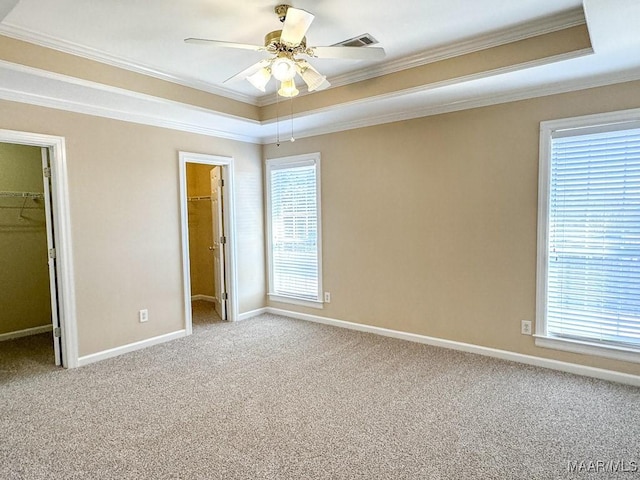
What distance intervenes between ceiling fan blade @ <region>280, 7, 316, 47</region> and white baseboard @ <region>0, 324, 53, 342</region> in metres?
4.75

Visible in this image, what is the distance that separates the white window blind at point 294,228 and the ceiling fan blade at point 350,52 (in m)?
2.35

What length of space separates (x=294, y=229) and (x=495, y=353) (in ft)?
9.28

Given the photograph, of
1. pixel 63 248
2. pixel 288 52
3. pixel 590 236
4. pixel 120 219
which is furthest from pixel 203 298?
pixel 590 236

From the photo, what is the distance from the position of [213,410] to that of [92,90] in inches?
110

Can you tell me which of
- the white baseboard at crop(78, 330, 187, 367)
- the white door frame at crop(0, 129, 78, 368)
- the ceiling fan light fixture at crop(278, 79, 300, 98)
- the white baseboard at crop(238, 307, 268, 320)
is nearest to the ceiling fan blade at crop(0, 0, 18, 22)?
the ceiling fan light fixture at crop(278, 79, 300, 98)

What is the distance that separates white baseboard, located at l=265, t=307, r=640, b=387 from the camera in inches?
124

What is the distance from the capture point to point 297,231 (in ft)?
16.9

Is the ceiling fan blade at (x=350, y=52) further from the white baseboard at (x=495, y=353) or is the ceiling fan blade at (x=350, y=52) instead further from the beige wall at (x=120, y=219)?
the white baseboard at (x=495, y=353)

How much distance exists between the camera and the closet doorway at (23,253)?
4.52 meters

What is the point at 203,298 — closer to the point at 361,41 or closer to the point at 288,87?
the point at 288,87

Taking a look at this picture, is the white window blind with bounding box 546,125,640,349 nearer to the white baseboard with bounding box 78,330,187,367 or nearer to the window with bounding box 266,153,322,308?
the window with bounding box 266,153,322,308

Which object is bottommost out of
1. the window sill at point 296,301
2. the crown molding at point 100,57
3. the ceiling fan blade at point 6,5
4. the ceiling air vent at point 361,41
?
the window sill at point 296,301

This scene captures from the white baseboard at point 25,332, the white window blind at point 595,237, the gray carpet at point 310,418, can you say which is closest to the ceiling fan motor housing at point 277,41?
the white window blind at point 595,237

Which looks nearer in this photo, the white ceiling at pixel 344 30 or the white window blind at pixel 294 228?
the white ceiling at pixel 344 30
